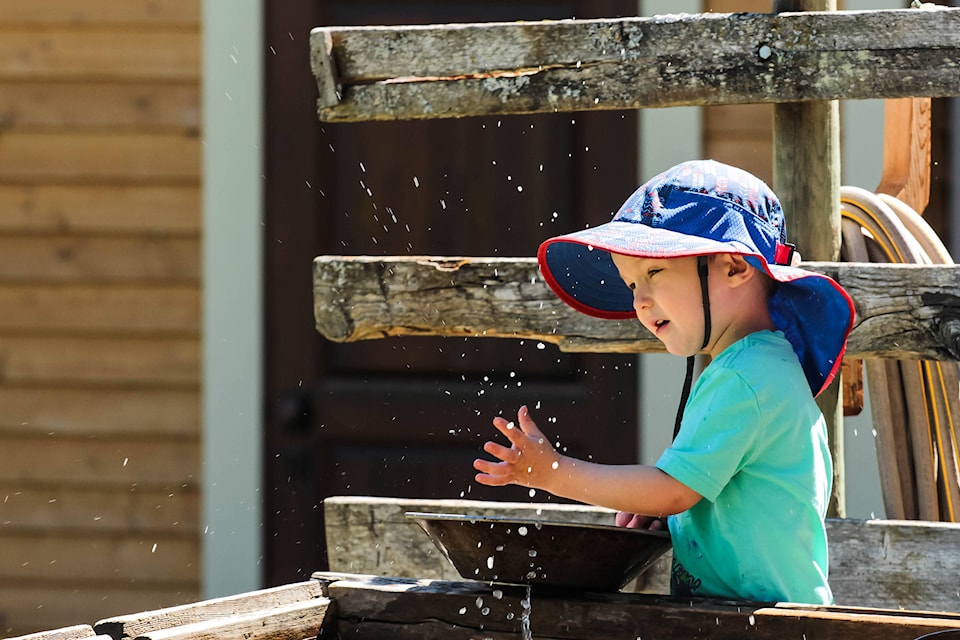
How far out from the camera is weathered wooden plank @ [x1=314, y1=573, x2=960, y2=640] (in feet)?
5.45

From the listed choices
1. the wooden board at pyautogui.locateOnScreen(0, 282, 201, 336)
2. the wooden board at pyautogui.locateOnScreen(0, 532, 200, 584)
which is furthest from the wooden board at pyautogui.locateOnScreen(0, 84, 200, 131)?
the wooden board at pyautogui.locateOnScreen(0, 532, 200, 584)

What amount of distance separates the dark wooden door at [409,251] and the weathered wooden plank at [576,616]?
2138 millimetres

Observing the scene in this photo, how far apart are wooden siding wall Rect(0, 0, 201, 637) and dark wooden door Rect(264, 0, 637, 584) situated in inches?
11.2

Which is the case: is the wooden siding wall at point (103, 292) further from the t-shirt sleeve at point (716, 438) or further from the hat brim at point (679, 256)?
the t-shirt sleeve at point (716, 438)

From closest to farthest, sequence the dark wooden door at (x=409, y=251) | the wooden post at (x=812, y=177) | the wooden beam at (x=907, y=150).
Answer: the wooden post at (x=812, y=177)
the wooden beam at (x=907, y=150)
the dark wooden door at (x=409, y=251)

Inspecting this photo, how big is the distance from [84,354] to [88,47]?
969 mm

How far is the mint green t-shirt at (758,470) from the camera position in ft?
6.01

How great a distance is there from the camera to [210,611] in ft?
6.18

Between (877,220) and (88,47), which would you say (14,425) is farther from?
(877,220)

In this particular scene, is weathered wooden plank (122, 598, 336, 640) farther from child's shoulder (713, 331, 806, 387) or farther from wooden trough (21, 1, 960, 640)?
child's shoulder (713, 331, 806, 387)

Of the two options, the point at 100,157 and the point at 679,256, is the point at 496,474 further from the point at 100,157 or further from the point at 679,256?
the point at 100,157

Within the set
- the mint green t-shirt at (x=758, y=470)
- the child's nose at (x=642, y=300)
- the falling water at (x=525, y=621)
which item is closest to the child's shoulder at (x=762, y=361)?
the mint green t-shirt at (x=758, y=470)

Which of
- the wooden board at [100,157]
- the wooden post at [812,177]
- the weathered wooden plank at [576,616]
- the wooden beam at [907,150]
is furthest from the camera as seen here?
the wooden board at [100,157]

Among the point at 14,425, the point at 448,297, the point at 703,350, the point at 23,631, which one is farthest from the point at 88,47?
the point at 703,350
